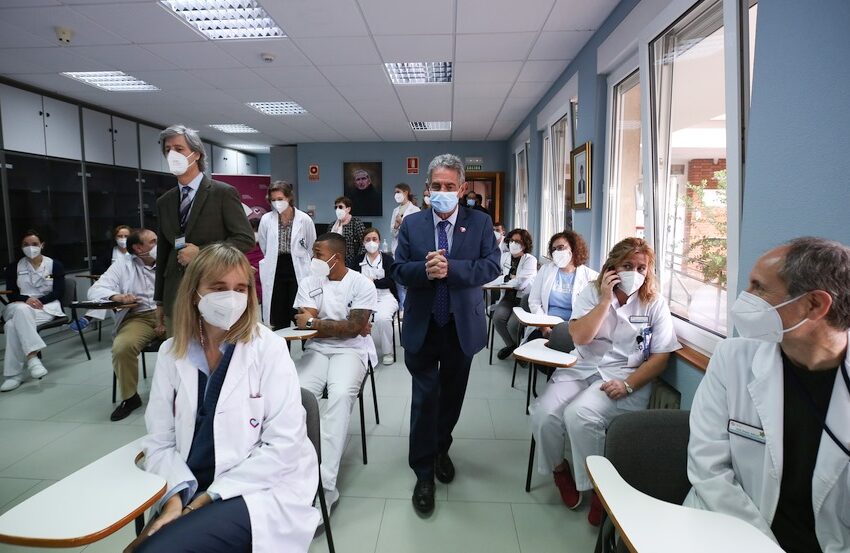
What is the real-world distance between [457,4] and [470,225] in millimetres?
2074

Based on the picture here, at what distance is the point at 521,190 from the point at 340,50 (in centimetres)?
493

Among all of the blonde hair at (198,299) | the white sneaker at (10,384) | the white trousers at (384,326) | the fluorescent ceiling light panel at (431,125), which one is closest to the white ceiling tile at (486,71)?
the fluorescent ceiling light panel at (431,125)

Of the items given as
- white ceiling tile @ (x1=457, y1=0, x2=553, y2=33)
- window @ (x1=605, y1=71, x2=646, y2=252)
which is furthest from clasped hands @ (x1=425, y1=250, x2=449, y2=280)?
white ceiling tile @ (x1=457, y1=0, x2=553, y2=33)

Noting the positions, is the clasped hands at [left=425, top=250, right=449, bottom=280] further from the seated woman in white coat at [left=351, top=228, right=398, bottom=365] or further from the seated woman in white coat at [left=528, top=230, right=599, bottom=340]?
the seated woman in white coat at [left=351, top=228, right=398, bottom=365]

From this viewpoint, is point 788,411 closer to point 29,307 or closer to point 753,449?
point 753,449

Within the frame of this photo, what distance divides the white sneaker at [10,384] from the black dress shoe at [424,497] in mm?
3807

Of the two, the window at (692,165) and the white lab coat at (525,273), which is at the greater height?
the window at (692,165)

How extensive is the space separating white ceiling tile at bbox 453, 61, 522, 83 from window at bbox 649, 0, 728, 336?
202cm

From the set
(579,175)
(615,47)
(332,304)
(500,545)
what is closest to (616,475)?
(500,545)

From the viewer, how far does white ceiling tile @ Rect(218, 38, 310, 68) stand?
3936 mm

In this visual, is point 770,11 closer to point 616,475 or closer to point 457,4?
point 616,475

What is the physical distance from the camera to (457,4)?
323 centimetres

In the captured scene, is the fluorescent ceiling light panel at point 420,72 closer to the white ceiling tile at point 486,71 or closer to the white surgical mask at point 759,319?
the white ceiling tile at point 486,71

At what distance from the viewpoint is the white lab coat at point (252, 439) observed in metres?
1.31
